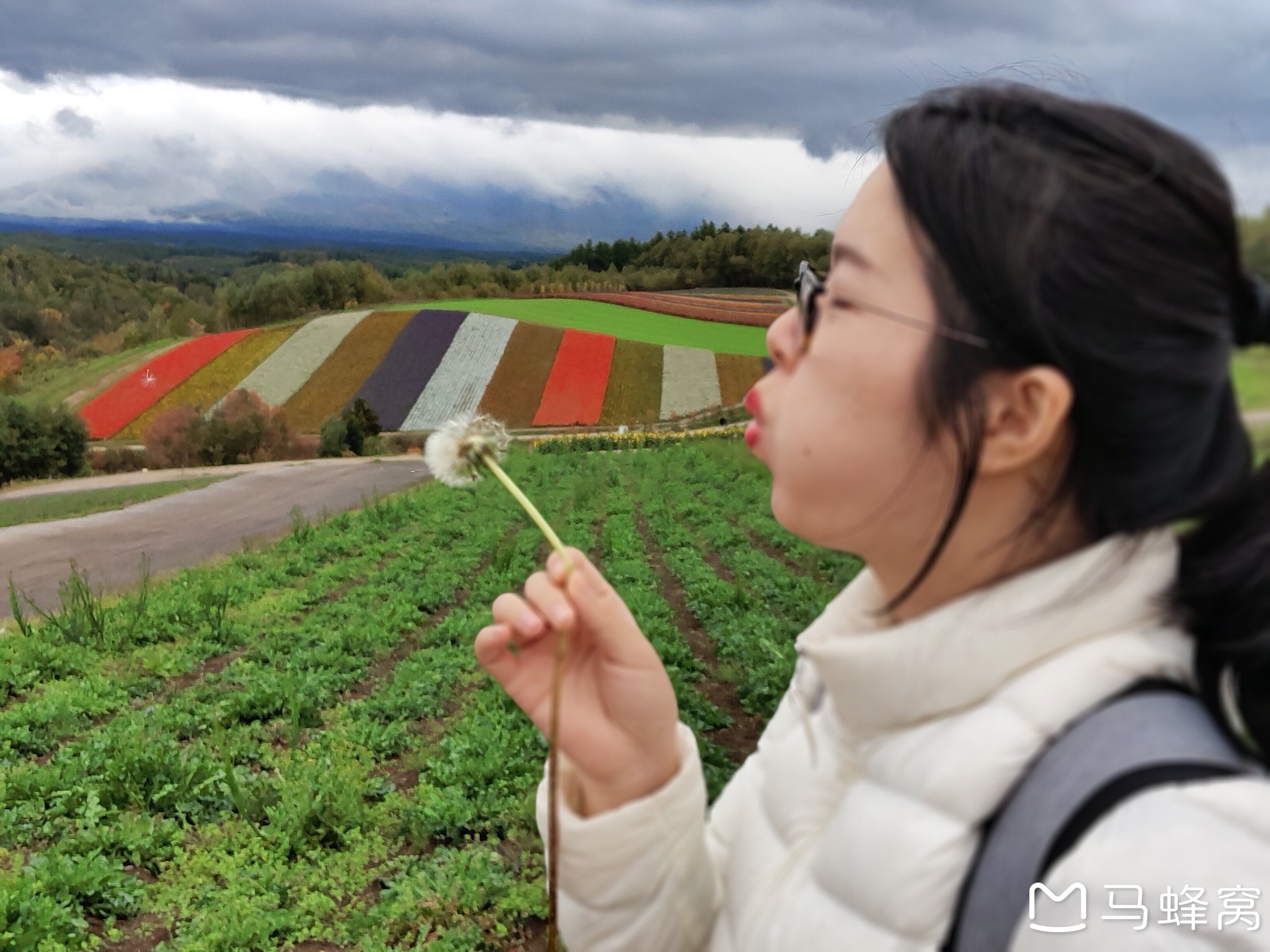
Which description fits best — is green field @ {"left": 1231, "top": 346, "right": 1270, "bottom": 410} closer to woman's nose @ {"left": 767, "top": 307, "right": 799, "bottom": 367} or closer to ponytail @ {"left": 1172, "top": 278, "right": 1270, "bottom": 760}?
ponytail @ {"left": 1172, "top": 278, "right": 1270, "bottom": 760}

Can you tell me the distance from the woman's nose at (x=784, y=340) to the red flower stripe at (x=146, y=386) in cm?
1032

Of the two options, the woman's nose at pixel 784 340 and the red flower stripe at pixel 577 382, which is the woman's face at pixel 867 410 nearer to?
the woman's nose at pixel 784 340

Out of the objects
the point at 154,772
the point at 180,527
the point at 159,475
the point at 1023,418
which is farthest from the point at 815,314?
the point at 159,475

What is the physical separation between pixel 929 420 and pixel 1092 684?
23cm

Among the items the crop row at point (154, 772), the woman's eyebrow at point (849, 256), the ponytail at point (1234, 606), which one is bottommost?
the crop row at point (154, 772)

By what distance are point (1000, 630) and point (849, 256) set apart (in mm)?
337

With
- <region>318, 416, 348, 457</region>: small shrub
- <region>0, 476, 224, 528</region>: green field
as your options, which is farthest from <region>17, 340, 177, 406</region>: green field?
<region>318, 416, 348, 457</region>: small shrub

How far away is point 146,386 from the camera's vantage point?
1055 cm

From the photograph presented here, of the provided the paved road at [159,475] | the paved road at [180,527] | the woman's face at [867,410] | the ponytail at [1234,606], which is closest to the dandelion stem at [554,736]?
the woman's face at [867,410]

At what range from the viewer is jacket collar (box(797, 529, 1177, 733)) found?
0.65 meters

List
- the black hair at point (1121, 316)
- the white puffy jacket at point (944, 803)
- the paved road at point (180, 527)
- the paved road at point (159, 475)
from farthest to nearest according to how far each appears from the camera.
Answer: the paved road at point (159, 475) → the paved road at point (180, 527) → the black hair at point (1121, 316) → the white puffy jacket at point (944, 803)

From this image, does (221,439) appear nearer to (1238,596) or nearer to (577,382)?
(577,382)

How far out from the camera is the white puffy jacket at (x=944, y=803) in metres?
0.53

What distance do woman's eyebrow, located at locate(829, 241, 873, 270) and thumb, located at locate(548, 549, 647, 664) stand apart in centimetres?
37
